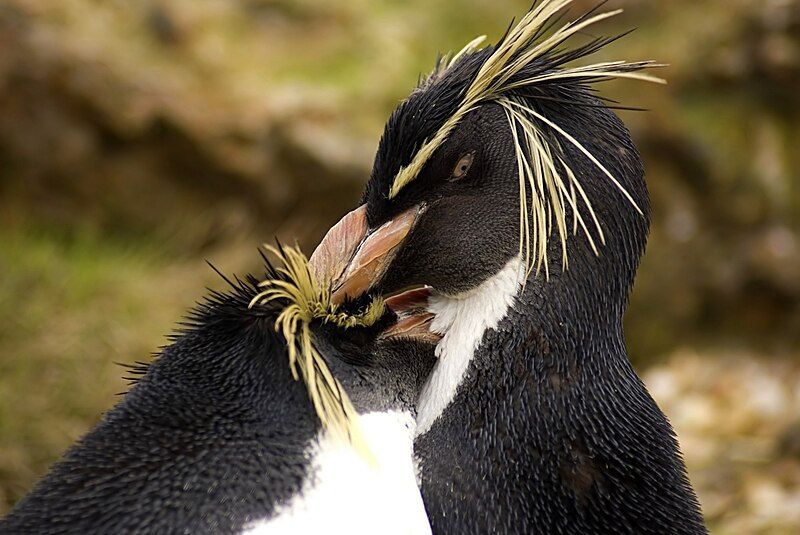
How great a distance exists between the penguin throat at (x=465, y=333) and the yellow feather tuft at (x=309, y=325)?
0.17 meters

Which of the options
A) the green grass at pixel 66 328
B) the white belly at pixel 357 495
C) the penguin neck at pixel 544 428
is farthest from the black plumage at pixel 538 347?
the green grass at pixel 66 328

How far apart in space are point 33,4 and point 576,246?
3.58 metres

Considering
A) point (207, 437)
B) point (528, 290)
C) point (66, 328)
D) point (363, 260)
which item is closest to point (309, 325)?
point (363, 260)

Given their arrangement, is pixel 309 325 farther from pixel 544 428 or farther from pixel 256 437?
pixel 544 428

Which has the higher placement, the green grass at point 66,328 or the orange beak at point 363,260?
the green grass at point 66,328

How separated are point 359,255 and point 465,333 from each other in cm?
28

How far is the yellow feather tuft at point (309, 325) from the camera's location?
1938 mm

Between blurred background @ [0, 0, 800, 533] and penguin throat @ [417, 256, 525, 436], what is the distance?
2.23 metres

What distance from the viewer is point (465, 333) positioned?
85.2 inches

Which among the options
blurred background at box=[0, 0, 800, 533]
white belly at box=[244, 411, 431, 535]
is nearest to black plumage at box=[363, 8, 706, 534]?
white belly at box=[244, 411, 431, 535]

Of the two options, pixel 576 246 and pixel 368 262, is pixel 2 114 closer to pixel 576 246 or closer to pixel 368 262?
pixel 368 262

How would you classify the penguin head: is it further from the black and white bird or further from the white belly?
the white belly

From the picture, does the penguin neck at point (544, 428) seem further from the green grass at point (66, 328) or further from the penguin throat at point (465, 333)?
the green grass at point (66, 328)

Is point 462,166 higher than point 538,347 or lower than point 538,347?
higher
